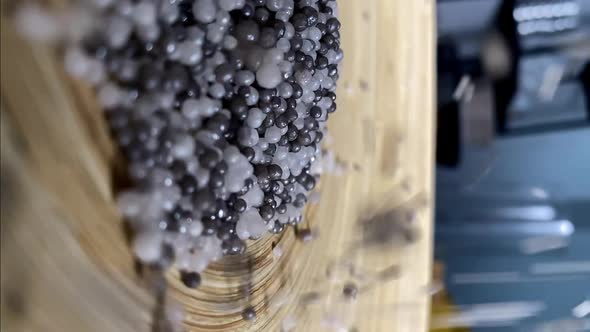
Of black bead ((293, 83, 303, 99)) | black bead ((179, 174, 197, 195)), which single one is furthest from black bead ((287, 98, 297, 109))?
black bead ((179, 174, 197, 195))

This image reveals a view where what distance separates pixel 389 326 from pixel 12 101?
1.41 feet

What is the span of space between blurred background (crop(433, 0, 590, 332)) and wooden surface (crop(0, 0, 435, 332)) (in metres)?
0.47

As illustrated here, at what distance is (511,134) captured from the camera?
1.11 metres

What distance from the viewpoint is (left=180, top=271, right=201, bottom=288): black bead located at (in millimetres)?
356

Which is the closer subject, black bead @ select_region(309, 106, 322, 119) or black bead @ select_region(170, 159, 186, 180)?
black bead @ select_region(170, 159, 186, 180)

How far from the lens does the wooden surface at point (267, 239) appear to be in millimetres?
275

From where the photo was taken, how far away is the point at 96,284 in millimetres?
306

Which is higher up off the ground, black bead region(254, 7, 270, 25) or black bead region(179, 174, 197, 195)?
black bead region(254, 7, 270, 25)

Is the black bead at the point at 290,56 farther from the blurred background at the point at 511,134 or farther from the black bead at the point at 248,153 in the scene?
the blurred background at the point at 511,134

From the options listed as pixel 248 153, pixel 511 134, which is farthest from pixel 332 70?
pixel 511 134

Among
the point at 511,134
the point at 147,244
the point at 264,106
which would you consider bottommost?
the point at 147,244

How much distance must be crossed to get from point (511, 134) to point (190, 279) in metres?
0.88

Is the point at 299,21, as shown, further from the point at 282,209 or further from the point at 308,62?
the point at 282,209

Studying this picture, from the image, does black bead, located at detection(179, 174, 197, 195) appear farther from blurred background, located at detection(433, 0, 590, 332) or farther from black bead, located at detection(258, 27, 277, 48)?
blurred background, located at detection(433, 0, 590, 332)
